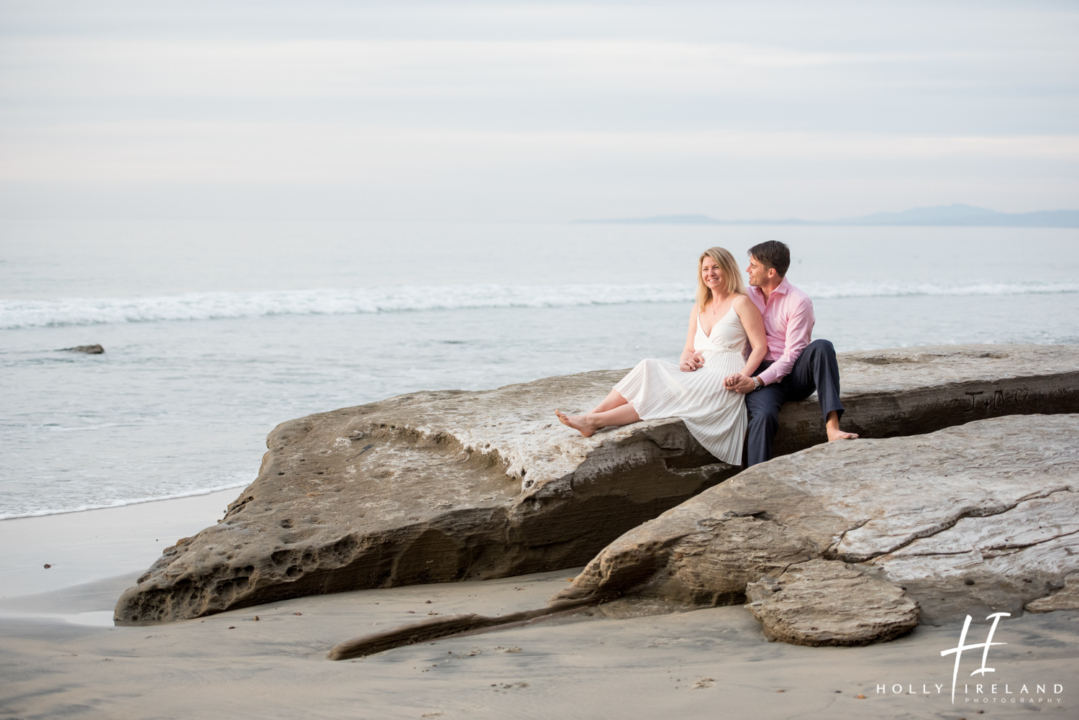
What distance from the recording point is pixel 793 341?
212 inches

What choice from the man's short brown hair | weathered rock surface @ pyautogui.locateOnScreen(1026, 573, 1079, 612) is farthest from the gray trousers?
weathered rock surface @ pyautogui.locateOnScreen(1026, 573, 1079, 612)

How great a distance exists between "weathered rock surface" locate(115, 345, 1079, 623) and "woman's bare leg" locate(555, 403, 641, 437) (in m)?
0.08

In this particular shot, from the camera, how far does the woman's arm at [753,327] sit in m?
5.41

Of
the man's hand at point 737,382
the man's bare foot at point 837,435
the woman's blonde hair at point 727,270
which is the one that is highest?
the woman's blonde hair at point 727,270

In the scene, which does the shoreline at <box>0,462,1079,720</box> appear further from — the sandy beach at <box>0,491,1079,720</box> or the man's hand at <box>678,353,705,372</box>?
the man's hand at <box>678,353,705,372</box>

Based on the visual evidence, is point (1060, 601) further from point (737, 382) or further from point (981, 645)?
point (737, 382)

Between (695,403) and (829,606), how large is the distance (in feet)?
6.64

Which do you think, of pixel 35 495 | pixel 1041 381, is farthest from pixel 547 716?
pixel 35 495

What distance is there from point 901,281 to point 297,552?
35.3 m

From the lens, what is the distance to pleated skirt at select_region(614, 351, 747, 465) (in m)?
5.14

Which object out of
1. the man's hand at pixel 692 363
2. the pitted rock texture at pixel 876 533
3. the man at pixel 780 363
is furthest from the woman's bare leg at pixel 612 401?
the pitted rock texture at pixel 876 533

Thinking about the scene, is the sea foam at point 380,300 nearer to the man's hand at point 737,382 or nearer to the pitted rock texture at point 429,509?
the pitted rock texture at point 429,509

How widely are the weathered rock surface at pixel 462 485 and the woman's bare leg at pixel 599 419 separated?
79 millimetres

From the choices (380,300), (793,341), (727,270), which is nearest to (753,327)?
(793,341)
